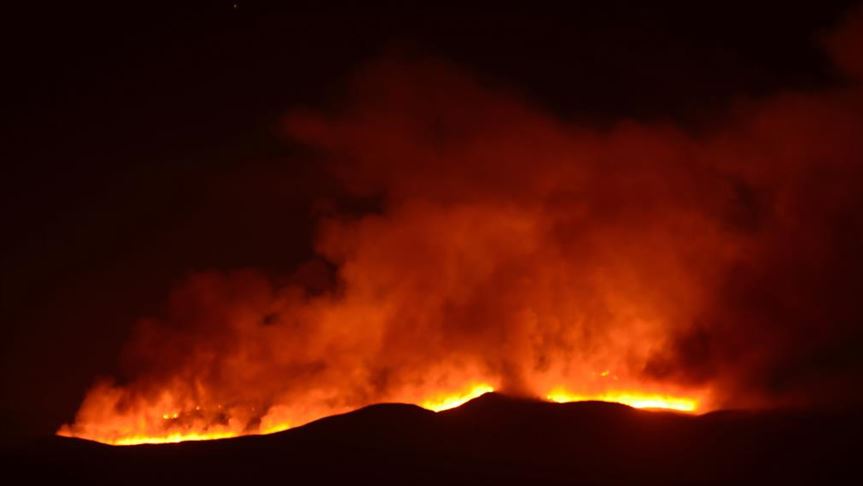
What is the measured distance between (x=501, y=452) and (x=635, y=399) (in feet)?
15.8

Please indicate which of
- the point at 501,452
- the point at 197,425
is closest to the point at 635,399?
the point at 501,452

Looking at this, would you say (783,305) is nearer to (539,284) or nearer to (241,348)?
(539,284)

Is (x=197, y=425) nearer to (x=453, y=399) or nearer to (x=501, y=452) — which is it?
(x=453, y=399)

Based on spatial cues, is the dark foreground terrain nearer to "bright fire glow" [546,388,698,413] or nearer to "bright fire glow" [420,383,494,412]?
"bright fire glow" [546,388,698,413]

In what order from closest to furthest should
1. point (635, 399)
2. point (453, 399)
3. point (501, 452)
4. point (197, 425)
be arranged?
point (501, 452) → point (635, 399) → point (453, 399) → point (197, 425)

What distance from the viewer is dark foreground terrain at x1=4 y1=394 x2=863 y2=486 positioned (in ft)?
58.8

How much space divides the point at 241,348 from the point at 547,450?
1243cm

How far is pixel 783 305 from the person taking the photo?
1003 inches

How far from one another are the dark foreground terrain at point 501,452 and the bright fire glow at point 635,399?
1.25 m

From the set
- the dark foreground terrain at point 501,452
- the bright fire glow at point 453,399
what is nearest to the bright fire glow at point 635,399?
the dark foreground terrain at point 501,452

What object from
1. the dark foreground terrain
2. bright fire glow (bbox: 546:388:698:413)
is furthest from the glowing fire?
the dark foreground terrain

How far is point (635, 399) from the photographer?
74.9 ft

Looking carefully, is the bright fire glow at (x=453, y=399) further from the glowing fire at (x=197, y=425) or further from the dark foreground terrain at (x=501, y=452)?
the dark foreground terrain at (x=501, y=452)

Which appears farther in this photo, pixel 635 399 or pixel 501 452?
pixel 635 399
